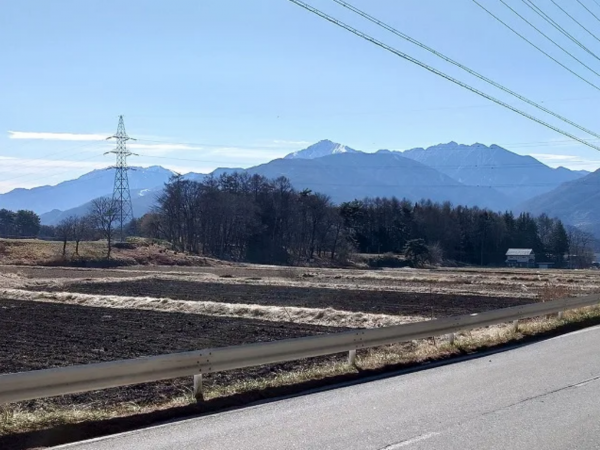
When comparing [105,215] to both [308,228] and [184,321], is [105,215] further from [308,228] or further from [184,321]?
[184,321]

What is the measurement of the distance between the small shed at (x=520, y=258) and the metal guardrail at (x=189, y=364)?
4302 inches

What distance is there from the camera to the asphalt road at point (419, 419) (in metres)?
6.69

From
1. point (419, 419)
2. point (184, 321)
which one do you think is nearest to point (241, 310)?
point (184, 321)

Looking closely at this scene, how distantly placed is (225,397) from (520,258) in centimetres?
11723

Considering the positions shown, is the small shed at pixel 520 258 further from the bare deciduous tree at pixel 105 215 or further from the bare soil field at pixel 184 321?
the bare soil field at pixel 184 321

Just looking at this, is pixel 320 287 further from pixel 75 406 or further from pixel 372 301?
pixel 75 406

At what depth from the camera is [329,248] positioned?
112m

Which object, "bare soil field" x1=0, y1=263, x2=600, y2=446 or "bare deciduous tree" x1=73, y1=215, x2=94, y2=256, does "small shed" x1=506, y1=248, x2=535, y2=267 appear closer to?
"bare deciduous tree" x1=73, y1=215, x2=94, y2=256

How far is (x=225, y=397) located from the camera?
29.6ft

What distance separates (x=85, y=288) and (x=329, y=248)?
7807 cm

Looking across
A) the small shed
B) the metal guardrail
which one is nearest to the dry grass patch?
the metal guardrail

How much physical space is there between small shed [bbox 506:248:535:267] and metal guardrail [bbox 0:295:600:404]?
358ft

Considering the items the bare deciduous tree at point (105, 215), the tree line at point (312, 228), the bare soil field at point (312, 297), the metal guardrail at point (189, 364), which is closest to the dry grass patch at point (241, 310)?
the bare soil field at point (312, 297)

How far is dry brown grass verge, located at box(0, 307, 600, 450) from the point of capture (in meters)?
7.26
